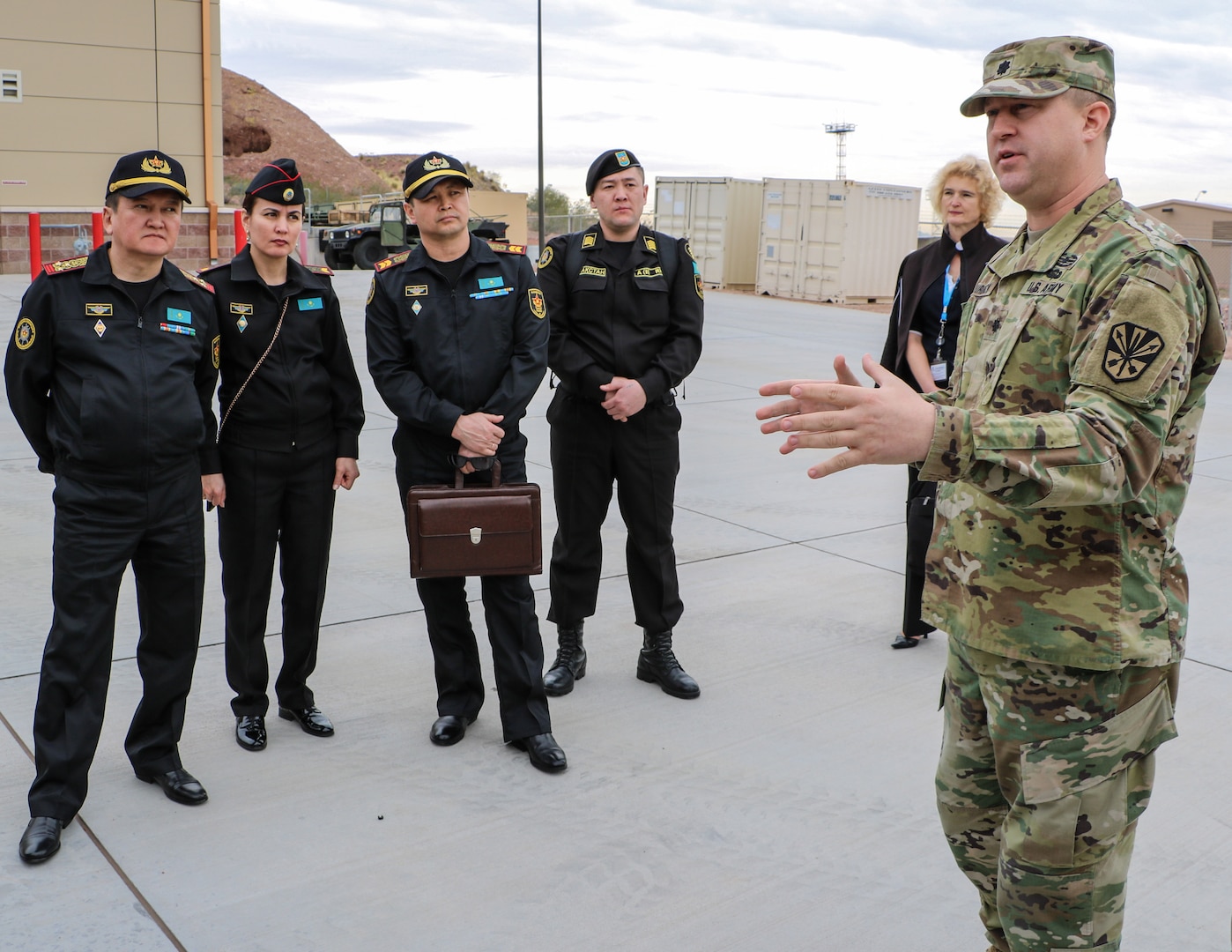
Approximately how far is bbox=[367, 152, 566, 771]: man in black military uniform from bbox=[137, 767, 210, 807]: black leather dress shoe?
748 mm

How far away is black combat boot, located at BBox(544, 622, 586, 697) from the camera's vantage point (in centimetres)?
424

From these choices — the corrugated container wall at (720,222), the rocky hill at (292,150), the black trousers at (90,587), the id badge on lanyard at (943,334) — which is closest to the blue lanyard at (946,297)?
the id badge on lanyard at (943,334)

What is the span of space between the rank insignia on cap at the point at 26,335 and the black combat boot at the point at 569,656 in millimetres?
2060

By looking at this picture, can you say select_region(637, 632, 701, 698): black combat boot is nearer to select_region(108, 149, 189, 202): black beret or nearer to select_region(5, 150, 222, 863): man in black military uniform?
select_region(5, 150, 222, 863): man in black military uniform

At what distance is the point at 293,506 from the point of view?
3.73 m

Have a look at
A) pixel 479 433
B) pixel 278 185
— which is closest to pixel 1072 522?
pixel 479 433

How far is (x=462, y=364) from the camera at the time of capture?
3.69m

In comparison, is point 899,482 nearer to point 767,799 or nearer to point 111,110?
point 767,799

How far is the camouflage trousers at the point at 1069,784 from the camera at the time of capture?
6.60 feet

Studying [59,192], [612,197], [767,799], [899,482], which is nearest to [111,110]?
[59,192]

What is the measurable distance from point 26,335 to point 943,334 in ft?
10.2

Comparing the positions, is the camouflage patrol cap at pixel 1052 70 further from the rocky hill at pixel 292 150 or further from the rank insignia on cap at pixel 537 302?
the rocky hill at pixel 292 150

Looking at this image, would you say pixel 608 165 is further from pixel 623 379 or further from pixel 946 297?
pixel 946 297

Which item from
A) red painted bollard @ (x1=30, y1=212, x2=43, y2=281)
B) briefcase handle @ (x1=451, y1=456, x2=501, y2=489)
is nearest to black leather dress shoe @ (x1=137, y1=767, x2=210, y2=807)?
briefcase handle @ (x1=451, y1=456, x2=501, y2=489)
